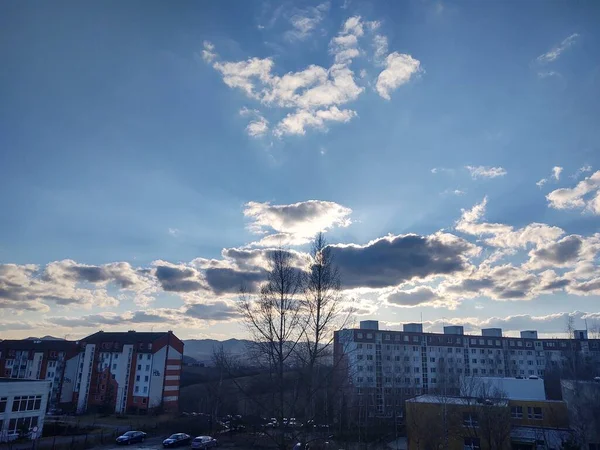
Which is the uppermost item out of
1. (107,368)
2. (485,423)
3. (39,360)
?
(39,360)

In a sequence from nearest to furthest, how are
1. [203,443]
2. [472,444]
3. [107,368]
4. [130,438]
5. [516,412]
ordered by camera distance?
1. [472,444]
2. [516,412]
3. [203,443]
4. [130,438]
5. [107,368]

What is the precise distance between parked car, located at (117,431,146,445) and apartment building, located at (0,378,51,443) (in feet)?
26.1

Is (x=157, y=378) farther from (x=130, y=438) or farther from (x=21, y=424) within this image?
(x=21, y=424)

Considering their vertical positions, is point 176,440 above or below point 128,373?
below

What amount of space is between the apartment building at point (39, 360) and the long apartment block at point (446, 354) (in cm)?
4373

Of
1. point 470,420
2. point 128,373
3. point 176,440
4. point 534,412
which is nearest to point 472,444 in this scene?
point 470,420

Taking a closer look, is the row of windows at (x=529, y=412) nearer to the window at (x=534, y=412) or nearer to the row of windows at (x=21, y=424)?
the window at (x=534, y=412)

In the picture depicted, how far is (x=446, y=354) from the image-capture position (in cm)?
7375

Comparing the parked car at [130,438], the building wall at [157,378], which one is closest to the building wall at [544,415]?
the parked car at [130,438]

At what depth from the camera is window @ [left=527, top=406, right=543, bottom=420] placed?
35125 millimetres

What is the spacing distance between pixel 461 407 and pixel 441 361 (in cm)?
3902

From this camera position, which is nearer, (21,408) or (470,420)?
(470,420)

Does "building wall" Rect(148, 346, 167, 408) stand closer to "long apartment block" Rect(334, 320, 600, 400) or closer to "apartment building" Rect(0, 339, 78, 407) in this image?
"apartment building" Rect(0, 339, 78, 407)

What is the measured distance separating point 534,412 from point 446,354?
39482 mm
